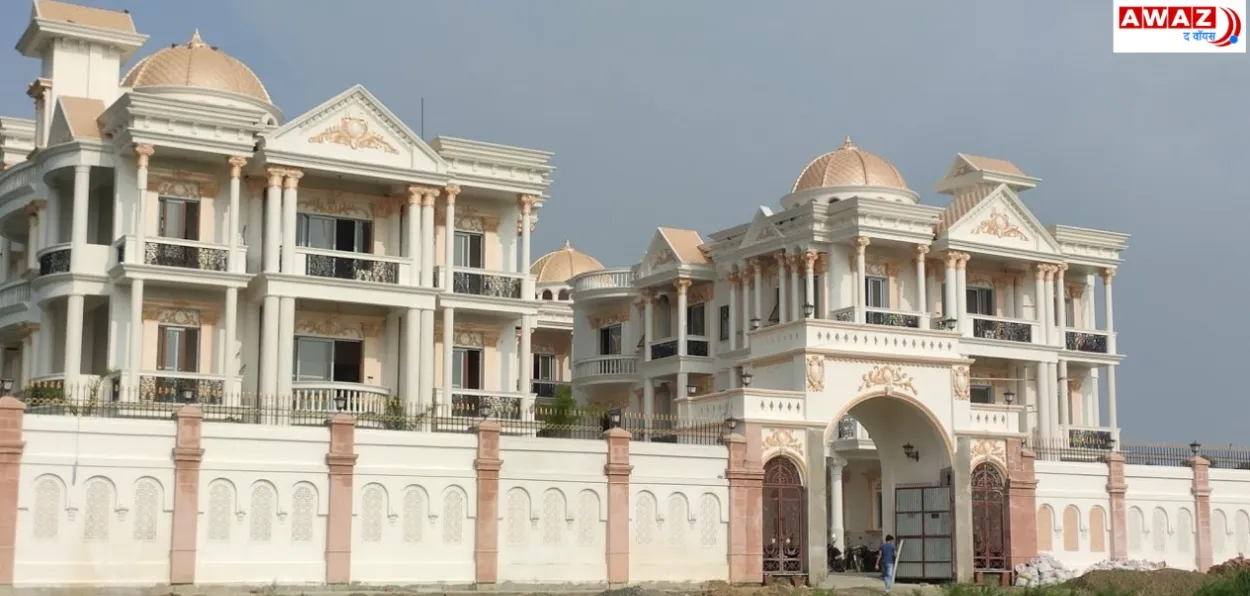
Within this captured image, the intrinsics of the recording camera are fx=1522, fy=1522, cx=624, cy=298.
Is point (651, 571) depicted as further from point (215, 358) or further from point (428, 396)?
point (215, 358)

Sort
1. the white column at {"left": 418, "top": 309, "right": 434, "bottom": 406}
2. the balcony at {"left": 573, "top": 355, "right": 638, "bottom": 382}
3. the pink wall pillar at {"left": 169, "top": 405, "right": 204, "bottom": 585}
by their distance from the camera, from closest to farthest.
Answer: the pink wall pillar at {"left": 169, "top": 405, "right": 204, "bottom": 585}, the white column at {"left": 418, "top": 309, "right": 434, "bottom": 406}, the balcony at {"left": 573, "top": 355, "right": 638, "bottom": 382}

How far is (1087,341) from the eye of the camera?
5053 centimetres

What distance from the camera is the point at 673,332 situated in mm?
51312

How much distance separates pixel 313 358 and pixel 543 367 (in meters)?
20.8

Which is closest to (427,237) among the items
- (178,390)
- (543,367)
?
(178,390)

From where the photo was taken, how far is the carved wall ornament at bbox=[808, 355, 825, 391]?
32.7 metres

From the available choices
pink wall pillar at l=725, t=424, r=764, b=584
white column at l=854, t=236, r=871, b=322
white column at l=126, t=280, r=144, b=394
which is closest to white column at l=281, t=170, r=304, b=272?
white column at l=126, t=280, r=144, b=394

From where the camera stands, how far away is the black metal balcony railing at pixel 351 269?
36906mm

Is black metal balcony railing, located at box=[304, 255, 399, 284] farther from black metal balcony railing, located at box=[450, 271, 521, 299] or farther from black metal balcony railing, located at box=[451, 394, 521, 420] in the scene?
black metal balcony railing, located at box=[451, 394, 521, 420]

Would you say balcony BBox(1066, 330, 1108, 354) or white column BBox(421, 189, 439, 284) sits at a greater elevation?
white column BBox(421, 189, 439, 284)

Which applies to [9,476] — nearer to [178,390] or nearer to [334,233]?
[178,390]

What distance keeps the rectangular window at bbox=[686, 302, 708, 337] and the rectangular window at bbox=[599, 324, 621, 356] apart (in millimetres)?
4112

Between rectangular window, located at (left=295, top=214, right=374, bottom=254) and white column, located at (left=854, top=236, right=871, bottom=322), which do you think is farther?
white column, located at (left=854, top=236, right=871, bottom=322)

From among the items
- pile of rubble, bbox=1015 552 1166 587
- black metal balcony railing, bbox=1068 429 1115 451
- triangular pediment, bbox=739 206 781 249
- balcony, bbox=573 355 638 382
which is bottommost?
pile of rubble, bbox=1015 552 1166 587
